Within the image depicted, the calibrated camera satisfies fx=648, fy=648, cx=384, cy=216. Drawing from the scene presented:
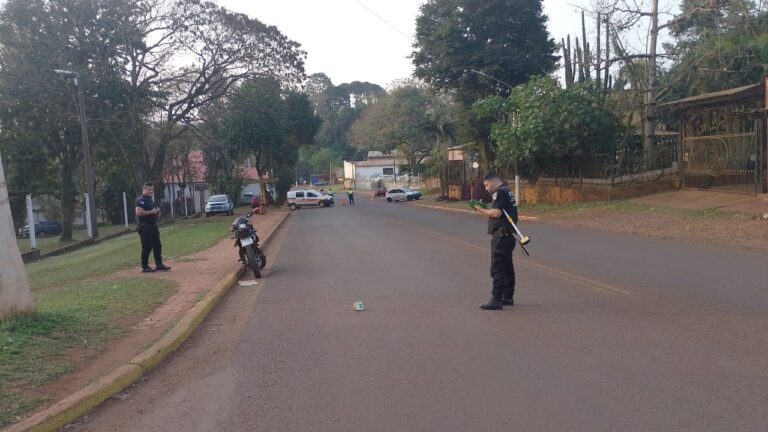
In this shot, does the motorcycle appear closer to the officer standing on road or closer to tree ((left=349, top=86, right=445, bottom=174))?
the officer standing on road

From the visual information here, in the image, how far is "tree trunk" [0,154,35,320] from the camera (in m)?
6.47

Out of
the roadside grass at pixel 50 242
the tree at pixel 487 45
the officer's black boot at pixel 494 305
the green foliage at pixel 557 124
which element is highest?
the tree at pixel 487 45

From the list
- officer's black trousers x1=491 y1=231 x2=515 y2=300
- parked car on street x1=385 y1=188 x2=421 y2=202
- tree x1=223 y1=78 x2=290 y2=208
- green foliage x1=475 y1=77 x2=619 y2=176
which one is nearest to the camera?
officer's black trousers x1=491 y1=231 x2=515 y2=300

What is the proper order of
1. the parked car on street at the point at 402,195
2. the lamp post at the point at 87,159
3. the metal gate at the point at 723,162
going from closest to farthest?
the metal gate at the point at 723,162, the lamp post at the point at 87,159, the parked car on street at the point at 402,195

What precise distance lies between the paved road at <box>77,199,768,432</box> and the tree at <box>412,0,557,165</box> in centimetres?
2637

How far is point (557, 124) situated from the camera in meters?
25.9

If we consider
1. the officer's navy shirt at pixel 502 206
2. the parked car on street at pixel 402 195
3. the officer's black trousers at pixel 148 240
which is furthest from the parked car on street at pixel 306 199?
the officer's navy shirt at pixel 502 206

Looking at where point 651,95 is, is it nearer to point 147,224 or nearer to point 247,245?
point 247,245

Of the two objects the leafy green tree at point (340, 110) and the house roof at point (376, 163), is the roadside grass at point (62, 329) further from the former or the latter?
the leafy green tree at point (340, 110)

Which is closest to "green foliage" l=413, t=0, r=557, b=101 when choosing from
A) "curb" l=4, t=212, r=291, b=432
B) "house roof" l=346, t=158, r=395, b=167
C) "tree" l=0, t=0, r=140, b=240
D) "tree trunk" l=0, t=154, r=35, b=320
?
"tree" l=0, t=0, r=140, b=240

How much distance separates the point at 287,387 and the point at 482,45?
33790 mm

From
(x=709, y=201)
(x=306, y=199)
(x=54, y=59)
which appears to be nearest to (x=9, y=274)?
(x=709, y=201)

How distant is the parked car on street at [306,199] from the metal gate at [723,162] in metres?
31.4

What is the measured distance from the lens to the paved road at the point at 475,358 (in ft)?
14.9
